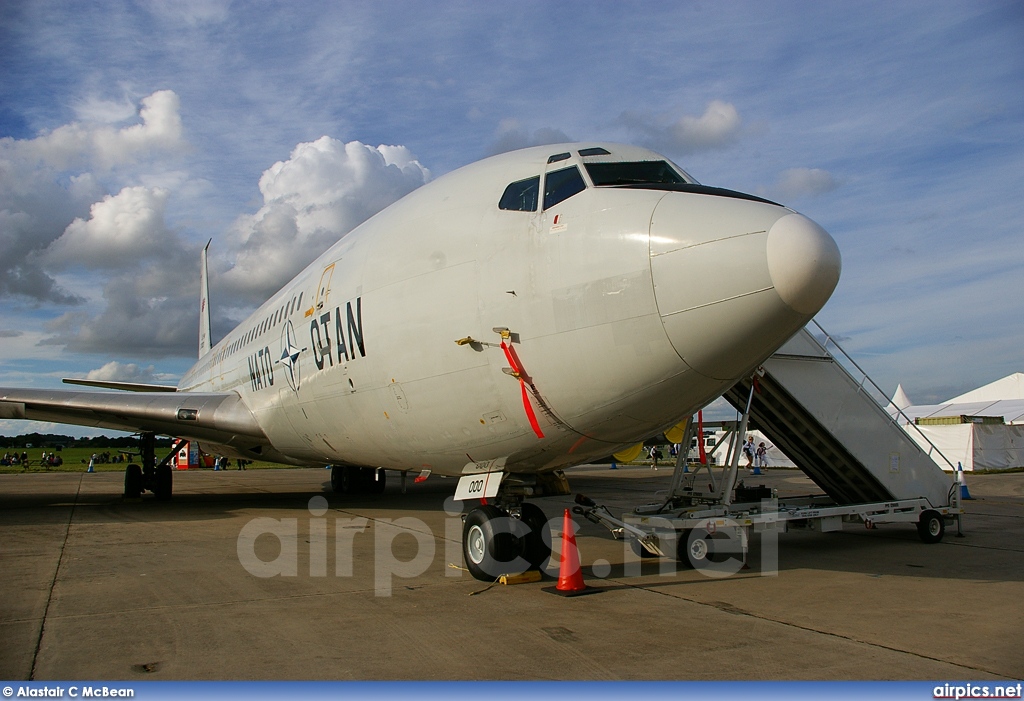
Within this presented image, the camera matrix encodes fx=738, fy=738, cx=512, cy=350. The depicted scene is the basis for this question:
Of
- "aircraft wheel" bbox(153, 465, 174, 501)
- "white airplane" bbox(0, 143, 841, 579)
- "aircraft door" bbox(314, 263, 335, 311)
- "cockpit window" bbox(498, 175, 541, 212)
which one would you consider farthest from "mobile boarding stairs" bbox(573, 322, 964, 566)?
"aircraft wheel" bbox(153, 465, 174, 501)

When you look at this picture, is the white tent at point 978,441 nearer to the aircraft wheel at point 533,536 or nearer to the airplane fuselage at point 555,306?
the aircraft wheel at point 533,536

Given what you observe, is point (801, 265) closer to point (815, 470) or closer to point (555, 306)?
point (555, 306)

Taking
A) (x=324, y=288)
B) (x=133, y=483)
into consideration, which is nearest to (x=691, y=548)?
(x=324, y=288)

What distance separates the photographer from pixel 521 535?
7.37 metres

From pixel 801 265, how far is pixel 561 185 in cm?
225

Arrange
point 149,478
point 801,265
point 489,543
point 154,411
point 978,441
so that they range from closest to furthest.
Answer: point 801,265 < point 489,543 < point 154,411 < point 149,478 < point 978,441

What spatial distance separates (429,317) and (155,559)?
487 centimetres

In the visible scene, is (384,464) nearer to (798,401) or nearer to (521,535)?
(521,535)

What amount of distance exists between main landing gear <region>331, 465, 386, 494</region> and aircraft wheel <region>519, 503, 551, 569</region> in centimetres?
1264

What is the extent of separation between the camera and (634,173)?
6.46 meters

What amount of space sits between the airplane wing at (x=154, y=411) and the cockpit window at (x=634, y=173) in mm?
8790

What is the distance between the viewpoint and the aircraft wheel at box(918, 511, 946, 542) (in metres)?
10.3

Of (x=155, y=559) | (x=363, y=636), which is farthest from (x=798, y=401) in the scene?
(x=155, y=559)

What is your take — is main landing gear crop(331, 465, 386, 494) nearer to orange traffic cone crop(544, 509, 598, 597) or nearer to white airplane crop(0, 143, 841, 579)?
white airplane crop(0, 143, 841, 579)
